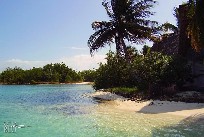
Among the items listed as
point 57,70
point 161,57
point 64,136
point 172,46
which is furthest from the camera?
point 57,70

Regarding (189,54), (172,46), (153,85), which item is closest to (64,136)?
(153,85)

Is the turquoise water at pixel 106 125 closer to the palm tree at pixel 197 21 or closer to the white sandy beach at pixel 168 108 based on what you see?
the white sandy beach at pixel 168 108

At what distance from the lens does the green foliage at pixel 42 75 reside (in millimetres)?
95438

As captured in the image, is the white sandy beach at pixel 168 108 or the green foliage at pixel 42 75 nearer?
the white sandy beach at pixel 168 108

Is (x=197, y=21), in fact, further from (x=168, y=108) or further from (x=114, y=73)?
(x=114, y=73)

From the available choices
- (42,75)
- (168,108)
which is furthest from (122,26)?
(42,75)

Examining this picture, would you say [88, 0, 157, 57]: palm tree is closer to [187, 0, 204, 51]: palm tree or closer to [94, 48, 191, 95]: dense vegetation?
[94, 48, 191, 95]: dense vegetation

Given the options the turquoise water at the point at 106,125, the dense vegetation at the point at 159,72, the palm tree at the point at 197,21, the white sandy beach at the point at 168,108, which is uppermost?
the palm tree at the point at 197,21

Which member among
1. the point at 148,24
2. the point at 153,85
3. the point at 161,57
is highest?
the point at 148,24

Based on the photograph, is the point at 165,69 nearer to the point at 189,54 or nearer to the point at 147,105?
the point at 189,54

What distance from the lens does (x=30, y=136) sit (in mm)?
12109

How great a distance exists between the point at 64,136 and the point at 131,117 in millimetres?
5379

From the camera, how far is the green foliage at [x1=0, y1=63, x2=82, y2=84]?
9544 cm

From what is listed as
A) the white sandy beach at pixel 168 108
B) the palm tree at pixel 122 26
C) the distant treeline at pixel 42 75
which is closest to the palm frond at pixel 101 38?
the palm tree at pixel 122 26
